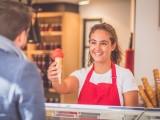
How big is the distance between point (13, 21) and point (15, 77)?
18 cm

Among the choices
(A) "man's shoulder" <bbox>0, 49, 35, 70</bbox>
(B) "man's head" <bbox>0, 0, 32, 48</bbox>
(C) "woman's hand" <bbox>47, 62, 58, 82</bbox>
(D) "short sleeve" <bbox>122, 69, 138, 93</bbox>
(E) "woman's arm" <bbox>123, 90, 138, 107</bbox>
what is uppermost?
(B) "man's head" <bbox>0, 0, 32, 48</bbox>

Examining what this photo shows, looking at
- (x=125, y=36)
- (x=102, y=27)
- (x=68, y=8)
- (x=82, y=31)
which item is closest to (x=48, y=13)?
(x=68, y=8)

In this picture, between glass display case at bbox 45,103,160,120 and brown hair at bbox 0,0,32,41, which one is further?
glass display case at bbox 45,103,160,120

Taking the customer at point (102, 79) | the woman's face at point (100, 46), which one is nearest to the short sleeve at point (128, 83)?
the customer at point (102, 79)

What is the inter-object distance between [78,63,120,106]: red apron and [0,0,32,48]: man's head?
935mm

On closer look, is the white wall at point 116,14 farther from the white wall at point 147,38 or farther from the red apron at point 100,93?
the red apron at point 100,93

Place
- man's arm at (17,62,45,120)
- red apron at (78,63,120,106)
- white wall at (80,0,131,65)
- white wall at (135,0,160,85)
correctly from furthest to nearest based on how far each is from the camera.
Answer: white wall at (80,0,131,65) → white wall at (135,0,160,85) → red apron at (78,63,120,106) → man's arm at (17,62,45,120)

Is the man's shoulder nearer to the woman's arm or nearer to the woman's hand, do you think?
the woman's hand

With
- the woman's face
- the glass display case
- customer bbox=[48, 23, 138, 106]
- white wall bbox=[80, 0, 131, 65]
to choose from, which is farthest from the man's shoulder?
white wall bbox=[80, 0, 131, 65]

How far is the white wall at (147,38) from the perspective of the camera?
8.81 feet

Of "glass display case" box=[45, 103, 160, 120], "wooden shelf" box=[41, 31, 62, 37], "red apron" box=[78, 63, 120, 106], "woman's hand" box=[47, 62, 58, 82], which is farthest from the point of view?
"wooden shelf" box=[41, 31, 62, 37]

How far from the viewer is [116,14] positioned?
5586mm

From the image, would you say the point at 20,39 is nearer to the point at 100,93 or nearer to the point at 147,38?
the point at 100,93

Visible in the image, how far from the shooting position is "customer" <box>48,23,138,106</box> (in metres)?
1.83
